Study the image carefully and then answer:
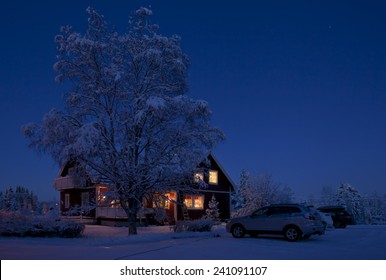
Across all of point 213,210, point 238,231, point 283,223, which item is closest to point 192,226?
point 238,231

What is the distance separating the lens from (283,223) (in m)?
19.1

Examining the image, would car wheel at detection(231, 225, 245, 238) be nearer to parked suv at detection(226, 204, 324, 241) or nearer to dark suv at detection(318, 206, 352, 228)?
parked suv at detection(226, 204, 324, 241)

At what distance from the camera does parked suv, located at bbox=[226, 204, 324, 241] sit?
18672 millimetres

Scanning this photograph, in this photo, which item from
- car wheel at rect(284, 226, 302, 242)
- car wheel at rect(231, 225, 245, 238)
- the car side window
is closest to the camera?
car wheel at rect(284, 226, 302, 242)

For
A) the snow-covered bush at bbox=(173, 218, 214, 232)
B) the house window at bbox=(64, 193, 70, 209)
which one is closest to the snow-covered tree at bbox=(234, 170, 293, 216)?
the snow-covered bush at bbox=(173, 218, 214, 232)

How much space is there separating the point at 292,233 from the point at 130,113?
9.82m

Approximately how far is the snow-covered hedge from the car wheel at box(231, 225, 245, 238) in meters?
7.61

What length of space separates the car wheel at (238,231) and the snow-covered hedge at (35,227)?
7.61 metres

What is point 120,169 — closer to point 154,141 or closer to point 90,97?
point 154,141

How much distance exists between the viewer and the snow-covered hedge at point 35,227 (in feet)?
64.4

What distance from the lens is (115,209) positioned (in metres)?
31.8

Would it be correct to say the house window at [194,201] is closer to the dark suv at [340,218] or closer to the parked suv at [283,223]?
the dark suv at [340,218]

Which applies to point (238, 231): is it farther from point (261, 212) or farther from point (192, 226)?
point (192, 226)

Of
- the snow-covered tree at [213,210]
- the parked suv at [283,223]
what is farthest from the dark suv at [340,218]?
the parked suv at [283,223]
